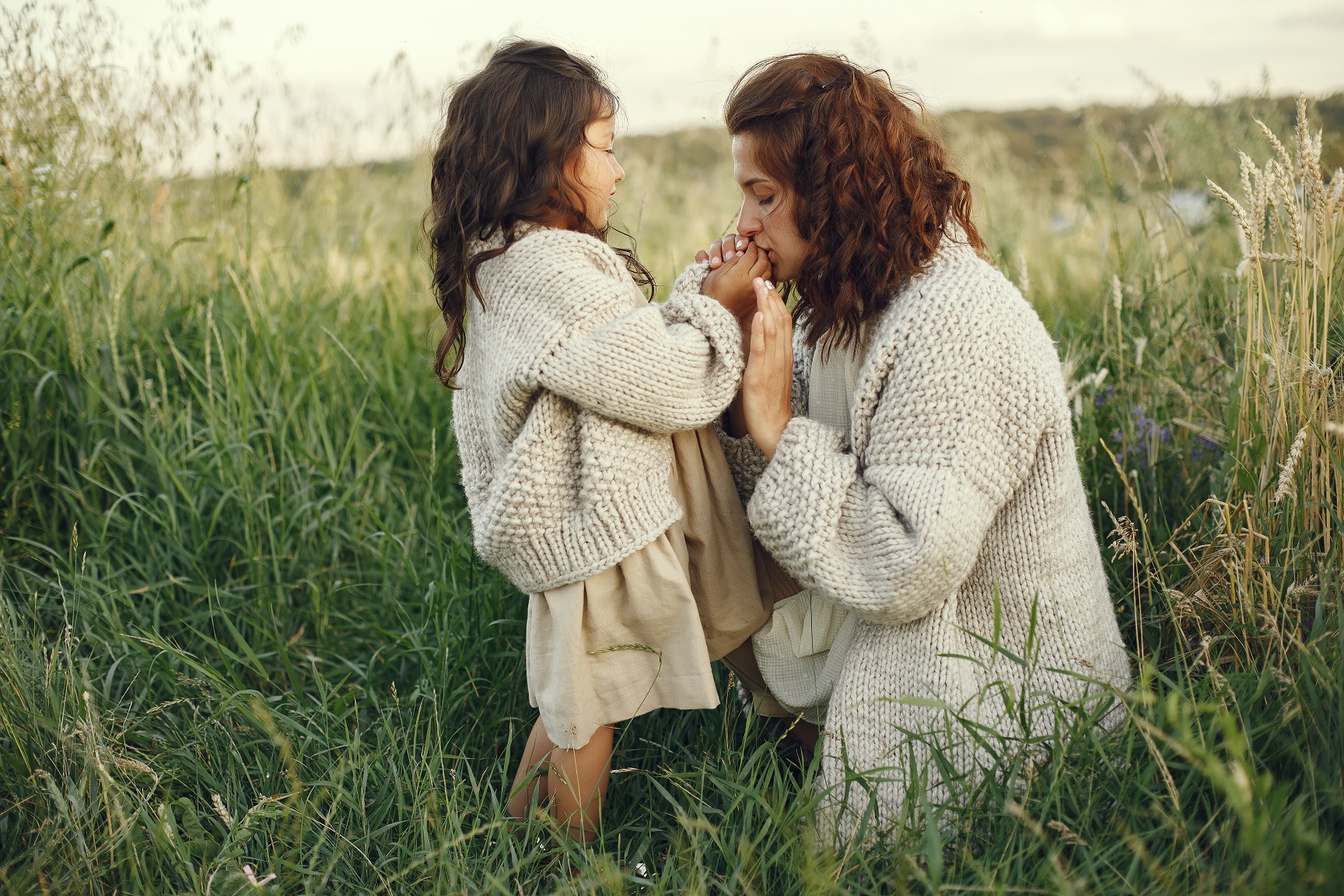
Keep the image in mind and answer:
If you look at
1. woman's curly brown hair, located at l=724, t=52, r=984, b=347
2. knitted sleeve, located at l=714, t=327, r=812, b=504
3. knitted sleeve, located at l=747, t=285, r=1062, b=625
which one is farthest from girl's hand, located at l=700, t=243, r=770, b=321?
knitted sleeve, located at l=747, t=285, r=1062, b=625

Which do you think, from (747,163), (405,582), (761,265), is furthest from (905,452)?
(405,582)

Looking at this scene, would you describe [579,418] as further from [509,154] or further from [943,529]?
[943,529]

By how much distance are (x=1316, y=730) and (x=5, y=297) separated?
143 inches

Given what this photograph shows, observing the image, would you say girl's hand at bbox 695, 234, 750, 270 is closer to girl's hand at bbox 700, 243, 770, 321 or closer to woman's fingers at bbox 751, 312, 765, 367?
girl's hand at bbox 700, 243, 770, 321

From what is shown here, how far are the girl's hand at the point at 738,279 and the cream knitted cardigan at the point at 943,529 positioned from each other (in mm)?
301

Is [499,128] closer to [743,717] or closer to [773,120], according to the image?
[773,120]

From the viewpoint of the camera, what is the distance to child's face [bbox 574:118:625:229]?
6.33 feet

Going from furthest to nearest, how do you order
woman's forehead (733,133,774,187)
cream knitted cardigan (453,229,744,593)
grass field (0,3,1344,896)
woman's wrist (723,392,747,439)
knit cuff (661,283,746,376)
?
woman's wrist (723,392,747,439) < woman's forehead (733,133,774,187) < knit cuff (661,283,746,376) < cream knitted cardigan (453,229,744,593) < grass field (0,3,1344,896)

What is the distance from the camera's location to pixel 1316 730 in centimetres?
152

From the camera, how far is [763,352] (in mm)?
1847

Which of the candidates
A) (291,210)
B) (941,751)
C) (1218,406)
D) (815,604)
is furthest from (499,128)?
(291,210)

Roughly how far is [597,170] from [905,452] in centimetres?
87

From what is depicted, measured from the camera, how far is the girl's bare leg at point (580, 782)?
1.91m

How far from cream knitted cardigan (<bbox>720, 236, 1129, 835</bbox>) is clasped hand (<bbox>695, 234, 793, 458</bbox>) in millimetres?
72
